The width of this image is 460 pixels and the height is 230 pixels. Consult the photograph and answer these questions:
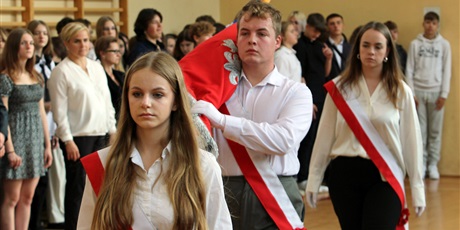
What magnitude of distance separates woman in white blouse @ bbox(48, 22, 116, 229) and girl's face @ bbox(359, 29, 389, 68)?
7.32ft

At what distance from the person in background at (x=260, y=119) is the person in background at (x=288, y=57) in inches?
182

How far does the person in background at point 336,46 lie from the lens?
9578 mm

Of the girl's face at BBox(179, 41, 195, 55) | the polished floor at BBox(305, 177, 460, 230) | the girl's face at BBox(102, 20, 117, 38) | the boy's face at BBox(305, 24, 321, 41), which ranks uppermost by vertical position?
the girl's face at BBox(102, 20, 117, 38)

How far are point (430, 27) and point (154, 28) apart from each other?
3849 mm

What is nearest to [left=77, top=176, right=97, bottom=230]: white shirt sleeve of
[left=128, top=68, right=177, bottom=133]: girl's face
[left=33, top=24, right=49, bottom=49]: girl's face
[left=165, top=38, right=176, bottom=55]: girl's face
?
[left=128, top=68, right=177, bottom=133]: girl's face

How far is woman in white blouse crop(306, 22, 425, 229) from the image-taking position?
4.66 meters

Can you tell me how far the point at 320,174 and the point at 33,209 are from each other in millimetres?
2746

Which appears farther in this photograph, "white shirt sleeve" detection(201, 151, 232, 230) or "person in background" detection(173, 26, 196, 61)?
"person in background" detection(173, 26, 196, 61)

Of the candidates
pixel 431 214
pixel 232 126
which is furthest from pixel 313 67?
pixel 232 126

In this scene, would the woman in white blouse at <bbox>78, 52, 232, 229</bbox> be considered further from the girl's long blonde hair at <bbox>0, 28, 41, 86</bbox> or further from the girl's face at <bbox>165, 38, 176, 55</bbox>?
the girl's face at <bbox>165, 38, 176, 55</bbox>

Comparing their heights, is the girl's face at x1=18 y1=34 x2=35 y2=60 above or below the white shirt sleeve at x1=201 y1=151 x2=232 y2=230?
above

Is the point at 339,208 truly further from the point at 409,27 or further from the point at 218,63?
the point at 409,27

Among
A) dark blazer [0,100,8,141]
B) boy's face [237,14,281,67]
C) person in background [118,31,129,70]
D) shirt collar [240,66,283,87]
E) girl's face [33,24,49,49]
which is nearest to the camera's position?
boy's face [237,14,281,67]

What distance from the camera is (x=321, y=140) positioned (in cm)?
488
